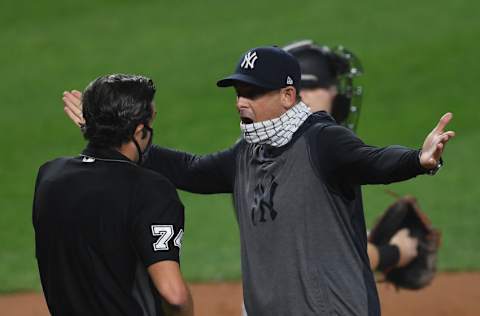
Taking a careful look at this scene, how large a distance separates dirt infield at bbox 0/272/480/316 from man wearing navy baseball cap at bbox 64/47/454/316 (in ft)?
11.7

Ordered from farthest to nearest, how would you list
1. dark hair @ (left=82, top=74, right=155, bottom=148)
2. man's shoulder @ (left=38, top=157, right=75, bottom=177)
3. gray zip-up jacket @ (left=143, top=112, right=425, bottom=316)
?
gray zip-up jacket @ (left=143, top=112, right=425, bottom=316) < man's shoulder @ (left=38, top=157, right=75, bottom=177) < dark hair @ (left=82, top=74, right=155, bottom=148)

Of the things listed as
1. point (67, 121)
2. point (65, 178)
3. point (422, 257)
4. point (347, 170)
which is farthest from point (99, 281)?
point (67, 121)

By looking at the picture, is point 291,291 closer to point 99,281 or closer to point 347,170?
point 347,170

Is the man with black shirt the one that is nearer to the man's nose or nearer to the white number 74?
the white number 74

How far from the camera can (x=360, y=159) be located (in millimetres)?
3627

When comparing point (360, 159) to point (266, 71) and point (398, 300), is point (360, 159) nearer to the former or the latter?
point (266, 71)

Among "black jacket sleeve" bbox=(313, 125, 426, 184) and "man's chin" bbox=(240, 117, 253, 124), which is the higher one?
"man's chin" bbox=(240, 117, 253, 124)

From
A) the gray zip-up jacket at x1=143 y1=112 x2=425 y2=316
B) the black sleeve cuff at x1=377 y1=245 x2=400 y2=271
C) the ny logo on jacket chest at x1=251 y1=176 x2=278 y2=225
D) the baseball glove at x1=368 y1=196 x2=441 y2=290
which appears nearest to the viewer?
the gray zip-up jacket at x1=143 y1=112 x2=425 y2=316

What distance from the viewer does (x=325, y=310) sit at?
12.4 feet

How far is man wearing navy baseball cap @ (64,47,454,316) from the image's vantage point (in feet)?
12.4

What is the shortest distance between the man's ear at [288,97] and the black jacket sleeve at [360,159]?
0.67 feet

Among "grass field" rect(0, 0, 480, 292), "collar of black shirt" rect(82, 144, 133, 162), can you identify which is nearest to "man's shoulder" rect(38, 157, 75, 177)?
"collar of black shirt" rect(82, 144, 133, 162)

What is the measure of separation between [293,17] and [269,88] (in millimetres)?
11972

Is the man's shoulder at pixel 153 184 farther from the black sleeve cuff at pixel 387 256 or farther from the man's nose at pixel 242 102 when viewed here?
the black sleeve cuff at pixel 387 256
